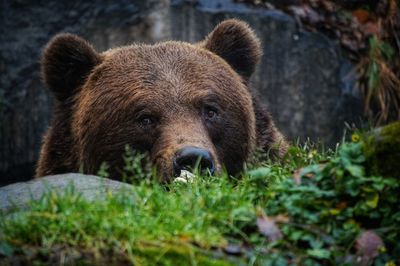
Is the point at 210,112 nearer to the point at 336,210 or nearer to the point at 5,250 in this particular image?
the point at 336,210

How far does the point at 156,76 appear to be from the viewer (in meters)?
7.31

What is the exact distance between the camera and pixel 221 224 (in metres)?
4.63

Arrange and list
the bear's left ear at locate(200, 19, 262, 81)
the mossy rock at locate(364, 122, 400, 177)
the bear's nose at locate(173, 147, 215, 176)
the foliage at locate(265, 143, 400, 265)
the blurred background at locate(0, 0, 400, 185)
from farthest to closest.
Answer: the blurred background at locate(0, 0, 400, 185) → the bear's left ear at locate(200, 19, 262, 81) → the bear's nose at locate(173, 147, 215, 176) → the mossy rock at locate(364, 122, 400, 177) → the foliage at locate(265, 143, 400, 265)

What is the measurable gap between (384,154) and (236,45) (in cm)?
333

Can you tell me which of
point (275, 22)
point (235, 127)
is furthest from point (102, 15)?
point (235, 127)

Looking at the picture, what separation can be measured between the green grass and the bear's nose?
4.72 ft

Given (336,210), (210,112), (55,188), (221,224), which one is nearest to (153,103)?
(210,112)

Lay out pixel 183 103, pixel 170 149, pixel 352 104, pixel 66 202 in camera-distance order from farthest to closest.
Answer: pixel 352 104 < pixel 183 103 < pixel 170 149 < pixel 66 202

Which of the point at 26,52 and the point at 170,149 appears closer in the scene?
the point at 170,149

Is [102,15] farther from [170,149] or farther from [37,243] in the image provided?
[37,243]

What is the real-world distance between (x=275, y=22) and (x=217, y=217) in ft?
21.3

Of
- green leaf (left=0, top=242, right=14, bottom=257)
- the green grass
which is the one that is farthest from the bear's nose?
green leaf (left=0, top=242, right=14, bottom=257)

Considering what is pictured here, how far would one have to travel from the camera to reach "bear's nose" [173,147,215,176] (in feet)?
20.8

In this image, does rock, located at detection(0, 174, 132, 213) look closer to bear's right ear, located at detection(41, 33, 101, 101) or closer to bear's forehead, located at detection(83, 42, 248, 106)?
bear's forehead, located at detection(83, 42, 248, 106)
